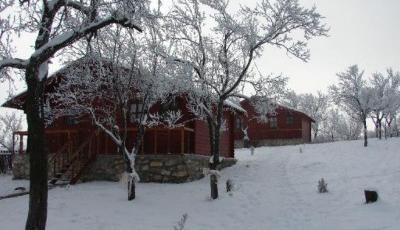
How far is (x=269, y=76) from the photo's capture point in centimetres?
A: 1620

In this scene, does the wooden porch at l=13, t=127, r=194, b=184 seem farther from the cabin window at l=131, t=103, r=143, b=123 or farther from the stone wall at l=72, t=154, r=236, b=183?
the cabin window at l=131, t=103, r=143, b=123

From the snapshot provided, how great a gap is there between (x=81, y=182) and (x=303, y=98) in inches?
2044

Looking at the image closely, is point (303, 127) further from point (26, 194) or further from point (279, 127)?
point (26, 194)

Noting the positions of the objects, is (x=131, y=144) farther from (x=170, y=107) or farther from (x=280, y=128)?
(x=280, y=128)

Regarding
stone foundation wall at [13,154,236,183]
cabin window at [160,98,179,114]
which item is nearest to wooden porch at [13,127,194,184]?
stone foundation wall at [13,154,236,183]

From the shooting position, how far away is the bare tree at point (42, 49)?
327 inches

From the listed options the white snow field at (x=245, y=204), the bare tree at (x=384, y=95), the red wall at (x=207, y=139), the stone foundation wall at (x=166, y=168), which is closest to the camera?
the white snow field at (x=245, y=204)

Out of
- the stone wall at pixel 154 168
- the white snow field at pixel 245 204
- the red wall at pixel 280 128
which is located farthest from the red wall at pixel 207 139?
the red wall at pixel 280 128

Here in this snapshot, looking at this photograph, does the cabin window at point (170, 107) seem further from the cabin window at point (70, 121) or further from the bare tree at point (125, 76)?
the cabin window at point (70, 121)

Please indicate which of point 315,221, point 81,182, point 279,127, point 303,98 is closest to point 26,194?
point 81,182

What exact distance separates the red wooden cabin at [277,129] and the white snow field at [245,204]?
1927 centimetres

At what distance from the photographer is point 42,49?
27.2ft

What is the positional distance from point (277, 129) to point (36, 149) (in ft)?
112

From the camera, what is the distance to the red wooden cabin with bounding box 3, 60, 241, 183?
60.0ft
